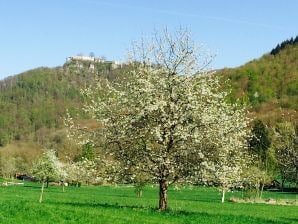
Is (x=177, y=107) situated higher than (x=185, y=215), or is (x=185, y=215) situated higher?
(x=177, y=107)

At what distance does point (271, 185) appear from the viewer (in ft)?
451

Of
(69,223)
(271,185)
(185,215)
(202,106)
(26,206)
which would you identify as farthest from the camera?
(271,185)

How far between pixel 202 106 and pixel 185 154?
3023 mm

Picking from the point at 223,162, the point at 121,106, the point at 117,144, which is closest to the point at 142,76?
the point at 121,106

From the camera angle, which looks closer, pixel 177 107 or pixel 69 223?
pixel 69 223

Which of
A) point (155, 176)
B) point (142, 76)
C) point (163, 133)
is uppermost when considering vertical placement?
point (142, 76)

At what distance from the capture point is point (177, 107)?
104ft

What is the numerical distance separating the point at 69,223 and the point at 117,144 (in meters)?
9.72

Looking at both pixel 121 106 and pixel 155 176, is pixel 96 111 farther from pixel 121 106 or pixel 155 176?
pixel 155 176

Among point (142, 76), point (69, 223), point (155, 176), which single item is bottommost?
point (69, 223)

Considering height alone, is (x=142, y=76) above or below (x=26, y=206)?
above

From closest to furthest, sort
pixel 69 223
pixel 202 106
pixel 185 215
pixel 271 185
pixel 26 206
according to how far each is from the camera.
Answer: pixel 69 223 < pixel 26 206 < pixel 185 215 < pixel 202 106 < pixel 271 185

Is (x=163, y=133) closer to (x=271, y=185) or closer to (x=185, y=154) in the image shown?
(x=185, y=154)

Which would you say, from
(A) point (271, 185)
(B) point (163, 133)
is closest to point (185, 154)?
(B) point (163, 133)
